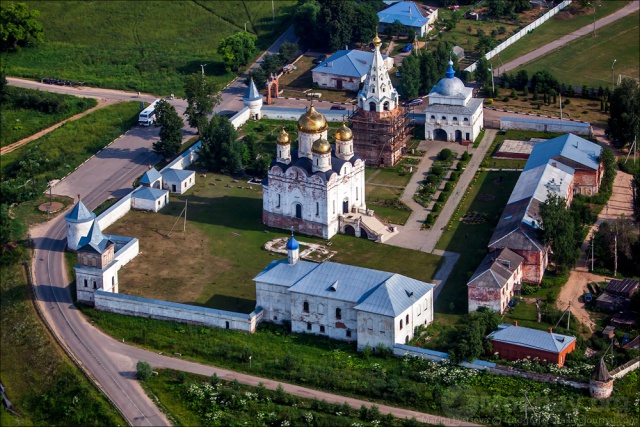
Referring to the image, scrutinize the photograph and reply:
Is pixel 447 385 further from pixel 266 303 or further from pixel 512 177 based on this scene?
pixel 512 177

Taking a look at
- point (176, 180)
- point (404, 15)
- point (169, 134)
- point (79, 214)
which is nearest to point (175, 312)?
point (79, 214)

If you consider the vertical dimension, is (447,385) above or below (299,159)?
below

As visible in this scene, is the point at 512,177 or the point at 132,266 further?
the point at 512,177

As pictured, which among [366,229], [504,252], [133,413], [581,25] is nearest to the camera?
[133,413]

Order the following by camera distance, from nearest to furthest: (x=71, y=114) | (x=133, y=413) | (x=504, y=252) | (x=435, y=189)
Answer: (x=133, y=413) → (x=504, y=252) → (x=435, y=189) → (x=71, y=114)

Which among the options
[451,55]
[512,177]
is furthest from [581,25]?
[512,177]

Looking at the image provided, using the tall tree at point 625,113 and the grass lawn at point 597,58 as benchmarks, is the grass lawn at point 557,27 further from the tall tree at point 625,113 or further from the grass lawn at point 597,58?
the tall tree at point 625,113

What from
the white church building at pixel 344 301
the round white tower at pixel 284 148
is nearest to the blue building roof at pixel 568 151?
the round white tower at pixel 284 148
